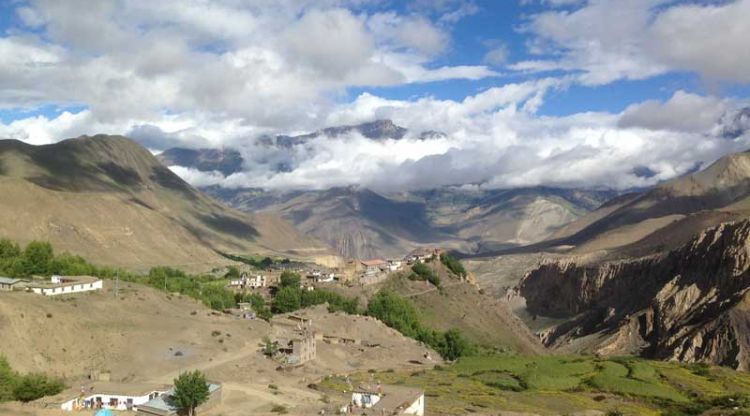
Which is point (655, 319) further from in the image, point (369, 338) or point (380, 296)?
point (369, 338)

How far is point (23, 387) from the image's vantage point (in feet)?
190

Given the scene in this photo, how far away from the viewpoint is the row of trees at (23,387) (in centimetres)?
5728

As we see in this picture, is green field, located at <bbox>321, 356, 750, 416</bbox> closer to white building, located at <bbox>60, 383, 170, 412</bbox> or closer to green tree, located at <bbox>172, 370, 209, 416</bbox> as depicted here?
green tree, located at <bbox>172, 370, 209, 416</bbox>

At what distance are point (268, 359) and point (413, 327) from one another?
4821cm

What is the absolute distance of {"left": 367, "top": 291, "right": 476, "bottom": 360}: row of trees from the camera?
12075 centimetres

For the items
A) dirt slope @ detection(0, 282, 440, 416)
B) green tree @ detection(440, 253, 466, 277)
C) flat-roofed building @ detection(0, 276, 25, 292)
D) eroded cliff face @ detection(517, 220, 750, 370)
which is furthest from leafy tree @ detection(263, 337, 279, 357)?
eroded cliff face @ detection(517, 220, 750, 370)

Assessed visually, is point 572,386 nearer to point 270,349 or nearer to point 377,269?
point 270,349

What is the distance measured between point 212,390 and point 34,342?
84.3ft

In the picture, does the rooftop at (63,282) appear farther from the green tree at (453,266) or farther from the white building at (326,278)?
the green tree at (453,266)

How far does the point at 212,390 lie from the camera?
58906 millimetres

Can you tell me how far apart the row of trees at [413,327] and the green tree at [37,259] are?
52.9 m

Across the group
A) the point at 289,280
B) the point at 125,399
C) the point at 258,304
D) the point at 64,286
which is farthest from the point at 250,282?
the point at 125,399

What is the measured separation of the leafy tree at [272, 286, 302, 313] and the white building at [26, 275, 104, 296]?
35.8 meters

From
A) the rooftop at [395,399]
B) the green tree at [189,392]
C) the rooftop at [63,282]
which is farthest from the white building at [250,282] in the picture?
the green tree at [189,392]
